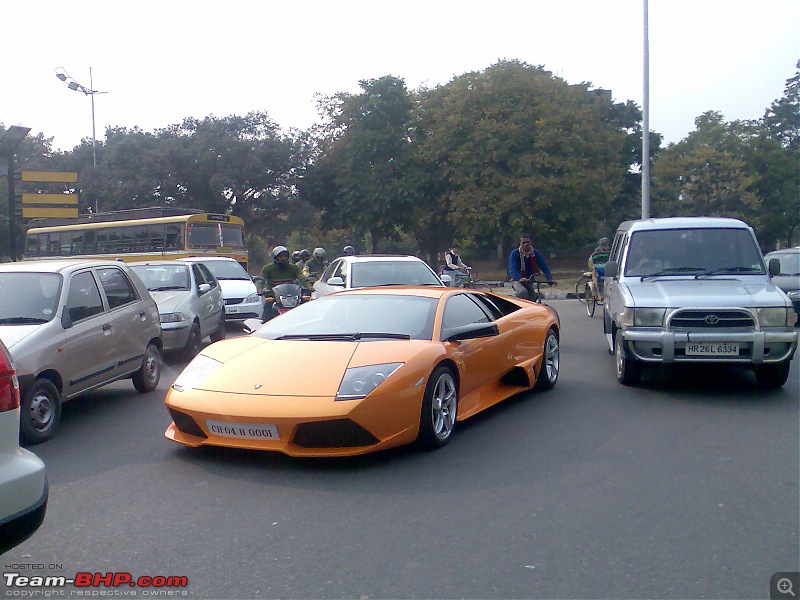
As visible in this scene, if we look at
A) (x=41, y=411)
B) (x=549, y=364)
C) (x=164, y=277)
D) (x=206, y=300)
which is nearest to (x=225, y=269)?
(x=164, y=277)

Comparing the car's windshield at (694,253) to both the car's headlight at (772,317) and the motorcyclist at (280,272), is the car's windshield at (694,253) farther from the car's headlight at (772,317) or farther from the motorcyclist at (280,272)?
the motorcyclist at (280,272)

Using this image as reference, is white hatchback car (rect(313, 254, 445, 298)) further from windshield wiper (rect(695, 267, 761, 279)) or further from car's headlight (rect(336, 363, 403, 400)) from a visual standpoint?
car's headlight (rect(336, 363, 403, 400))

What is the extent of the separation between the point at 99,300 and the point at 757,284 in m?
6.89

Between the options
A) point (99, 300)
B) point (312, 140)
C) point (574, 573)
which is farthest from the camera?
point (312, 140)

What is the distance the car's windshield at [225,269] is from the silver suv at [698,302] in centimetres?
1014

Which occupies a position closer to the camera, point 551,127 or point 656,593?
point 656,593

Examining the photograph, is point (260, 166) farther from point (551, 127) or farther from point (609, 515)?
point (609, 515)

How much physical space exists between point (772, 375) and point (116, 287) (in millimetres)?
6934

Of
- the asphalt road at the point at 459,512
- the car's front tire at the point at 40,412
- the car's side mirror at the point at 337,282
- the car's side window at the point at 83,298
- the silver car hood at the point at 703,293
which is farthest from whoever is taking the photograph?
the car's side mirror at the point at 337,282

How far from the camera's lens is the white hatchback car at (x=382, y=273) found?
42.3ft

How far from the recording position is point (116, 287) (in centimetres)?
870

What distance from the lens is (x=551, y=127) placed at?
38.1 metres

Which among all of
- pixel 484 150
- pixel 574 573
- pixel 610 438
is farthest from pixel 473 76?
pixel 574 573

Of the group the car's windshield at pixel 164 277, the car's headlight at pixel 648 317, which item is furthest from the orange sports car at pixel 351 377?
the car's windshield at pixel 164 277
